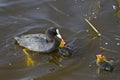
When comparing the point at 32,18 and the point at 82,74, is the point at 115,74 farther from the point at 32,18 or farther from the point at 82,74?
the point at 32,18

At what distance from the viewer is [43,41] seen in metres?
9.20

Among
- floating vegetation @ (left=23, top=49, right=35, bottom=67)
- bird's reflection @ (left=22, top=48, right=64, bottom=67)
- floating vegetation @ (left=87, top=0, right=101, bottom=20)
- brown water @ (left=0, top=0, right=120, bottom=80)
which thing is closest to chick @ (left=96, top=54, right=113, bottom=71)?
brown water @ (left=0, top=0, right=120, bottom=80)

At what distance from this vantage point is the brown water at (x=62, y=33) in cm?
843

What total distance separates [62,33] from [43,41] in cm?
80

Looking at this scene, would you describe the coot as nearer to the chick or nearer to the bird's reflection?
the bird's reflection

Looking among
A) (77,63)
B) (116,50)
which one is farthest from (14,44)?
(116,50)

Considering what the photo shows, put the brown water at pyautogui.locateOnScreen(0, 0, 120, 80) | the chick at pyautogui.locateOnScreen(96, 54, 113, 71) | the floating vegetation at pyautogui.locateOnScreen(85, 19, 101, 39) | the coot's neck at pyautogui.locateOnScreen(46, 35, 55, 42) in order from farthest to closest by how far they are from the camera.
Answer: the floating vegetation at pyautogui.locateOnScreen(85, 19, 101, 39) < the coot's neck at pyautogui.locateOnScreen(46, 35, 55, 42) < the brown water at pyautogui.locateOnScreen(0, 0, 120, 80) < the chick at pyautogui.locateOnScreen(96, 54, 113, 71)

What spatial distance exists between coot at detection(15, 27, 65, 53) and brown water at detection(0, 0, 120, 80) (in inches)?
6.9

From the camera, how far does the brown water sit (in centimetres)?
843

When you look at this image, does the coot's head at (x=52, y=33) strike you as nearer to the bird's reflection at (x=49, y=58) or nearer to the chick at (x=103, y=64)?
the bird's reflection at (x=49, y=58)

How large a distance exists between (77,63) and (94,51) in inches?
26.2

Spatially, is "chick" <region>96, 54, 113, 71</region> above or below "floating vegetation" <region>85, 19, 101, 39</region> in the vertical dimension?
below

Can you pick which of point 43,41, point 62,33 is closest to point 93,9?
point 62,33

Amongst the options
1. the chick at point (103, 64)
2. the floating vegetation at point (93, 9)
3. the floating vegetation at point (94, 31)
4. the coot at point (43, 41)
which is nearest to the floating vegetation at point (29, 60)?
the coot at point (43, 41)
